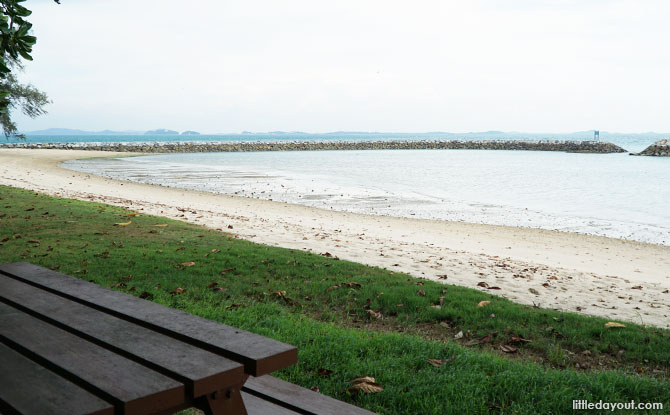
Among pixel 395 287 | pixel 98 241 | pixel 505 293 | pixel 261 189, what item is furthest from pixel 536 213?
pixel 98 241

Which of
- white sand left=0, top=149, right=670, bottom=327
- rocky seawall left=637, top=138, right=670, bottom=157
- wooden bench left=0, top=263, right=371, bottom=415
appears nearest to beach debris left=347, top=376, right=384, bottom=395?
wooden bench left=0, top=263, right=371, bottom=415

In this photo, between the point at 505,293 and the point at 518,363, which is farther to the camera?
the point at 505,293

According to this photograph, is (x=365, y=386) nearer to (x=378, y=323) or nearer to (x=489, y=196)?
(x=378, y=323)

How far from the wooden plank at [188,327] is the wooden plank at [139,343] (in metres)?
0.03

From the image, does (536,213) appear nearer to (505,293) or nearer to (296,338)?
(505,293)

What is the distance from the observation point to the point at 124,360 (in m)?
1.90

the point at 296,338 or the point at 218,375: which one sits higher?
the point at 218,375

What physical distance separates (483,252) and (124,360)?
11.0m

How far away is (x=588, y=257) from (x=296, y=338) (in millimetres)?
9899

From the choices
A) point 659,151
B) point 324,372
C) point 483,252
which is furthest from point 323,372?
point 659,151

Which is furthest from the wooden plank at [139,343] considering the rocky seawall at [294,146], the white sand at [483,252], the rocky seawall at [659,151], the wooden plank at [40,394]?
the rocky seawall at [659,151]

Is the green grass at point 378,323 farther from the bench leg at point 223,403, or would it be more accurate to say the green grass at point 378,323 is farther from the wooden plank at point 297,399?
the bench leg at point 223,403

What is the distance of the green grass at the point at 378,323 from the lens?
3.73 meters

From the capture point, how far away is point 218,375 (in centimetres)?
181
